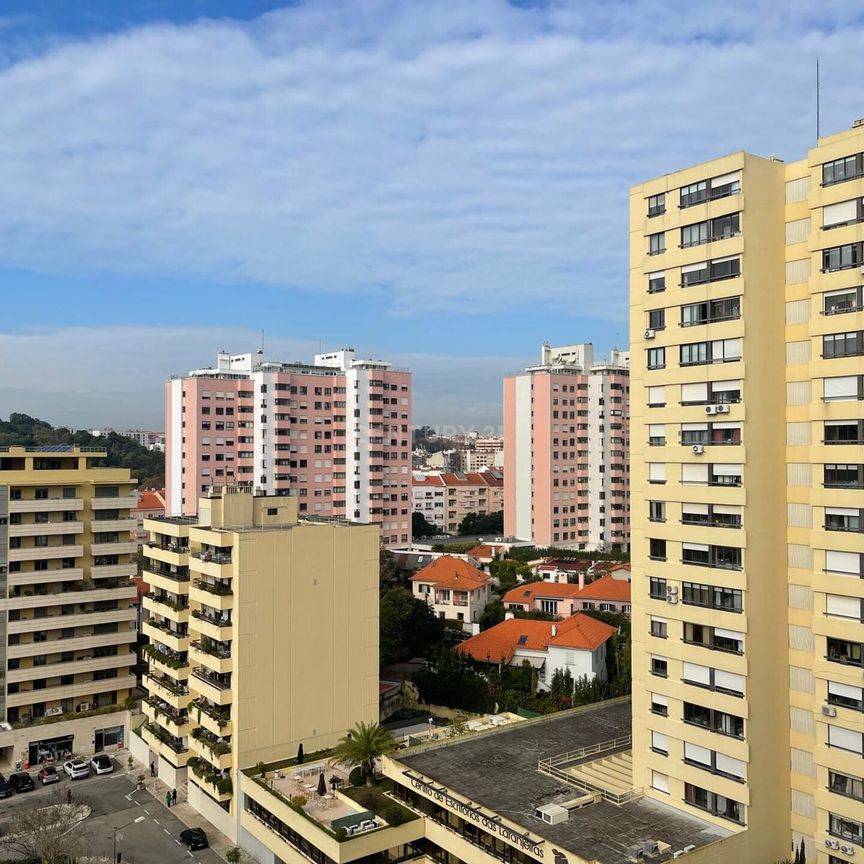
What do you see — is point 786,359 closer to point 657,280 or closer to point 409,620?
point 657,280

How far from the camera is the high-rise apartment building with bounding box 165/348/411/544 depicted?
3905 inches

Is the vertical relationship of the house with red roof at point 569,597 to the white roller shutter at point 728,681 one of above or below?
below

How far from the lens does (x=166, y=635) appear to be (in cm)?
4628

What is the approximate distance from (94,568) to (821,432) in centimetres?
4770

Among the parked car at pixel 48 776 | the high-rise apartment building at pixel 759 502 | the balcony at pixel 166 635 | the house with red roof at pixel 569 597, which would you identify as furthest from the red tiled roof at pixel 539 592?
the high-rise apartment building at pixel 759 502

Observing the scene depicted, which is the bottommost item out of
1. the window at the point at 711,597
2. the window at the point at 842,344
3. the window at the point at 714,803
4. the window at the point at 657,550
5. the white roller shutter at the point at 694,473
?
the window at the point at 714,803

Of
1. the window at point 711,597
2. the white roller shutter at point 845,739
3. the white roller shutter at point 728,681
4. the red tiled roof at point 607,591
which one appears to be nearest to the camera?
the white roller shutter at point 845,739

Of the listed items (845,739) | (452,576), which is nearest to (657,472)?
(845,739)

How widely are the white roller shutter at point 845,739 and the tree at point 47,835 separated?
31.2 metres

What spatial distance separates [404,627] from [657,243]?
4042 centimetres

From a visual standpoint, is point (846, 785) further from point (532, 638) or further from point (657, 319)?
point (532, 638)

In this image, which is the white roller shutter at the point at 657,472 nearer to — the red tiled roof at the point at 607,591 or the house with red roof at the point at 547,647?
the house with red roof at the point at 547,647

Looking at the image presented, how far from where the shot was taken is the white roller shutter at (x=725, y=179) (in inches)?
1109

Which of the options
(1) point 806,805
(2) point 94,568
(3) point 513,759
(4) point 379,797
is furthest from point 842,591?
(2) point 94,568
